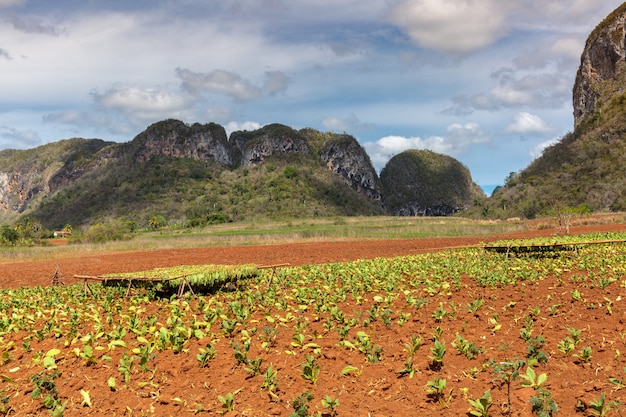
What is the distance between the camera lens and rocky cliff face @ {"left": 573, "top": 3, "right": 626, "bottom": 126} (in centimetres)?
10331

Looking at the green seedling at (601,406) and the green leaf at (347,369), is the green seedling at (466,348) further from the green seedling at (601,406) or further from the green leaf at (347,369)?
the green seedling at (601,406)

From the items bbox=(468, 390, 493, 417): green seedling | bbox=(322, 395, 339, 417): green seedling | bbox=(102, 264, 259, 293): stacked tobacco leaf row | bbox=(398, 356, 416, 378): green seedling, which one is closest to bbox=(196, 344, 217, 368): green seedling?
bbox=(322, 395, 339, 417): green seedling

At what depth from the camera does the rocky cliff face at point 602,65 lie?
103312 millimetres

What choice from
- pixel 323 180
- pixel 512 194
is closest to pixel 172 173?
pixel 323 180

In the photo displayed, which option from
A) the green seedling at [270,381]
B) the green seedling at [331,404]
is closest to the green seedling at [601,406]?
the green seedling at [331,404]

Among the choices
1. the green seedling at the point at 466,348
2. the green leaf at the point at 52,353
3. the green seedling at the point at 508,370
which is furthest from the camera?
the green leaf at the point at 52,353

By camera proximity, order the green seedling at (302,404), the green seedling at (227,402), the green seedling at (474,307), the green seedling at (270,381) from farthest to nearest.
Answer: the green seedling at (474,307) < the green seedling at (270,381) < the green seedling at (227,402) < the green seedling at (302,404)

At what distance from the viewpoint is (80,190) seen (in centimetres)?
17275

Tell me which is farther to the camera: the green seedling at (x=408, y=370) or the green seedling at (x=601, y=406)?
the green seedling at (x=408, y=370)

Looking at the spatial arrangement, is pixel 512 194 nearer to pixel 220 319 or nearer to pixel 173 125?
pixel 220 319

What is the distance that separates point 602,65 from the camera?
10975 cm

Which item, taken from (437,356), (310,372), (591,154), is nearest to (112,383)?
(310,372)

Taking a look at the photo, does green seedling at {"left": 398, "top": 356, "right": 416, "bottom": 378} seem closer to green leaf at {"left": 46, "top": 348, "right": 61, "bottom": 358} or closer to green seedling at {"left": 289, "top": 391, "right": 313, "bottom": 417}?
green seedling at {"left": 289, "top": 391, "right": 313, "bottom": 417}

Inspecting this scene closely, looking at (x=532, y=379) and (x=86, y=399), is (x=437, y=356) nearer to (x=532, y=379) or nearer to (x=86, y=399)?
(x=532, y=379)
